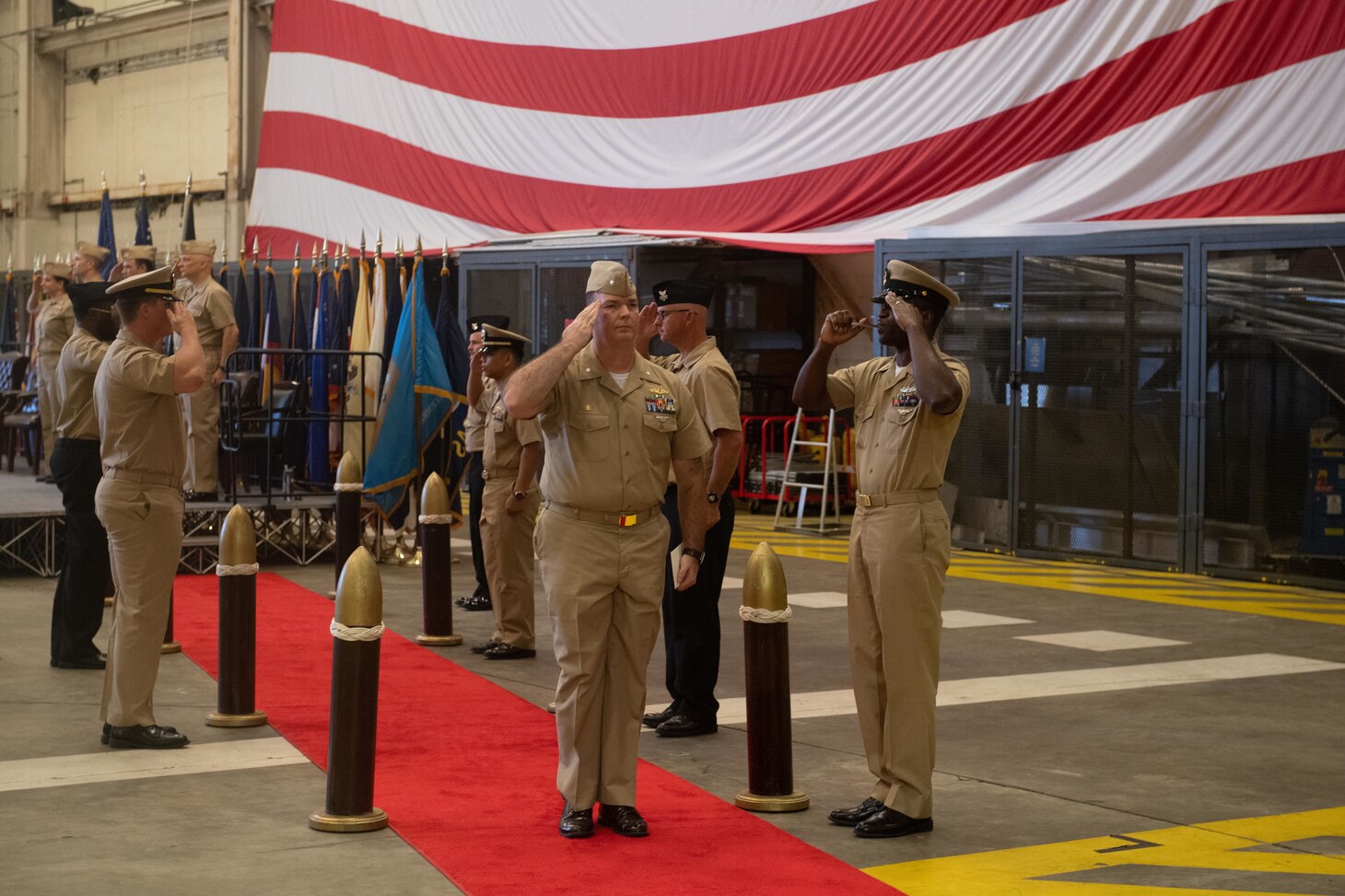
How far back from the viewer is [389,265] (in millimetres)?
17500

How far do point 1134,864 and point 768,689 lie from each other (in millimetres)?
1364

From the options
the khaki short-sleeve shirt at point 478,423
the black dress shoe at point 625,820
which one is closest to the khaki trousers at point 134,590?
the black dress shoe at point 625,820

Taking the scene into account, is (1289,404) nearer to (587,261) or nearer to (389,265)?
(587,261)

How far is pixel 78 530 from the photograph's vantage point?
831 cm

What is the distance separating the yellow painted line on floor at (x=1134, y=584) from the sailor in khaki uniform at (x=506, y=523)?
15.4 ft

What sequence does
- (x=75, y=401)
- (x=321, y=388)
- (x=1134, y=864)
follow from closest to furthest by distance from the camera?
(x=1134, y=864), (x=75, y=401), (x=321, y=388)

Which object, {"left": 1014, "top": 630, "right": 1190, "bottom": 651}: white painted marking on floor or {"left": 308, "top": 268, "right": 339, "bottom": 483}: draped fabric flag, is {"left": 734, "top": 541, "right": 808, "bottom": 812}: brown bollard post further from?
{"left": 308, "top": 268, "right": 339, "bottom": 483}: draped fabric flag

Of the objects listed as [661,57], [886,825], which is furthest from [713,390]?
[661,57]

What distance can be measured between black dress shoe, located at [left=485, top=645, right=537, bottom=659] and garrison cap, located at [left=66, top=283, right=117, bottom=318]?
280 centimetres

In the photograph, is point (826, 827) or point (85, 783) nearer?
point (826, 827)

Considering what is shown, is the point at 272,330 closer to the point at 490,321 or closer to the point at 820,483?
the point at 820,483

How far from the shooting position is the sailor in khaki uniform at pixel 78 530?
27.3 feet

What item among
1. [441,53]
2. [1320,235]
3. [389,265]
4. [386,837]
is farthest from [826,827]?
[441,53]

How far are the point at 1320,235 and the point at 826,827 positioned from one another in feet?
25.8
